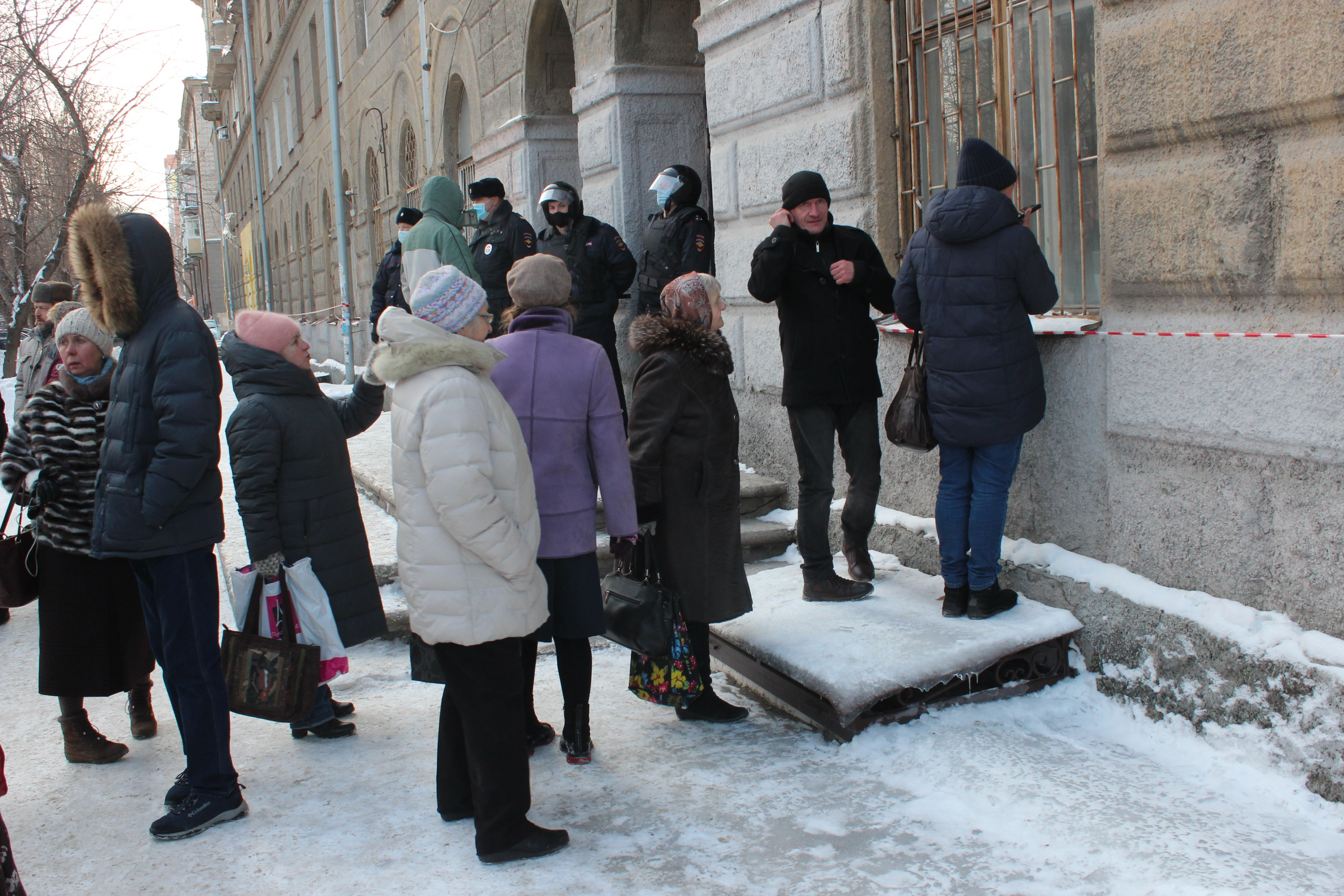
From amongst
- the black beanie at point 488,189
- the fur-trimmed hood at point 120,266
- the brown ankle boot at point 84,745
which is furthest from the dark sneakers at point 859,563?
the black beanie at point 488,189

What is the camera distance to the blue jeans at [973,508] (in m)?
3.81

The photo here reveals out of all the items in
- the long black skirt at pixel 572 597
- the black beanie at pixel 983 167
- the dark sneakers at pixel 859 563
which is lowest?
the dark sneakers at pixel 859 563

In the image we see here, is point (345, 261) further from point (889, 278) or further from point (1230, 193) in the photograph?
point (1230, 193)

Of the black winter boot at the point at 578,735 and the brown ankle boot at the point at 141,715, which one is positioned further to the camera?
the brown ankle boot at the point at 141,715

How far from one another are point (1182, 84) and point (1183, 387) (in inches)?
37.1

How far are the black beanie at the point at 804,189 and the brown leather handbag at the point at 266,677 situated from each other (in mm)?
2422

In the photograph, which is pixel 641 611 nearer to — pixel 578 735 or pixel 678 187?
pixel 578 735

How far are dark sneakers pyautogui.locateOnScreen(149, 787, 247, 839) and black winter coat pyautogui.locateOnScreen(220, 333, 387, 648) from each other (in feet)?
2.02

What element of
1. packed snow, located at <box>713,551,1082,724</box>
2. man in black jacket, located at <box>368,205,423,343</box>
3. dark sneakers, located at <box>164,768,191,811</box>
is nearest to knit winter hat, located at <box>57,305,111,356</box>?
dark sneakers, located at <box>164,768,191,811</box>

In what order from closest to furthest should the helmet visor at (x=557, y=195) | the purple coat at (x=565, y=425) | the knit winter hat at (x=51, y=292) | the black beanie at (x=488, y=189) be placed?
1. the purple coat at (x=565, y=425)
2. the knit winter hat at (x=51, y=292)
3. the helmet visor at (x=557, y=195)
4. the black beanie at (x=488, y=189)

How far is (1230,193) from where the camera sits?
3.26m

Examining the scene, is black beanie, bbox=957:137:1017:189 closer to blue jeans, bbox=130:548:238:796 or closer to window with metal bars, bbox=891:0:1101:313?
window with metal bars, bbox=891:0:1101:313

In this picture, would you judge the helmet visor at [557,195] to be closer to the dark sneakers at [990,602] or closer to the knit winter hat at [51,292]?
the knit winter hat at [51,292]

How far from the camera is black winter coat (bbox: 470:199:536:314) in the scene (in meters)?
6.97
